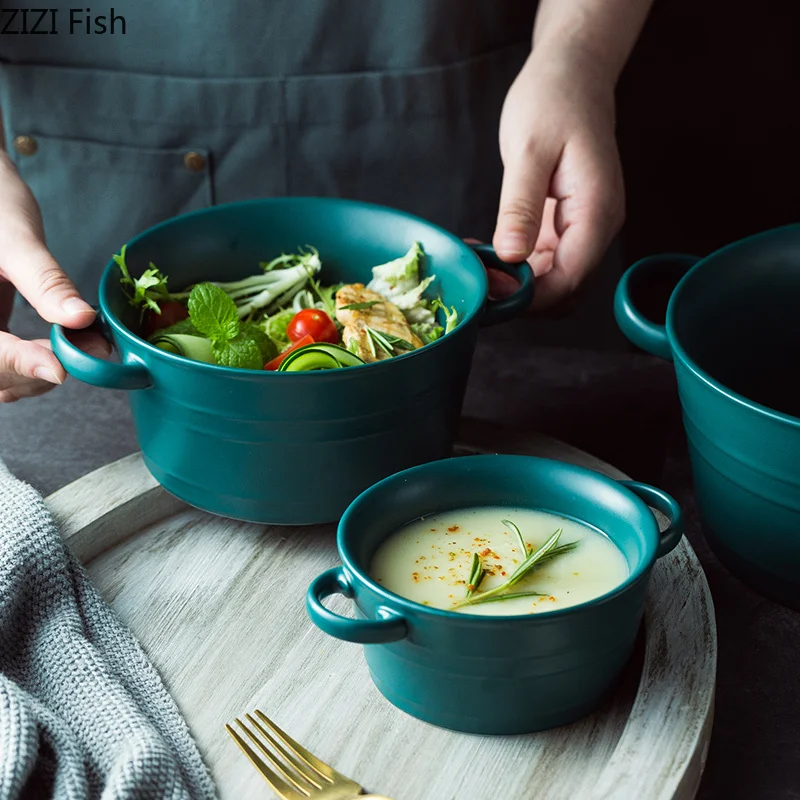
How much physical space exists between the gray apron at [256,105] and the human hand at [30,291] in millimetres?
297

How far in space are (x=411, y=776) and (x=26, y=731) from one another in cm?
31

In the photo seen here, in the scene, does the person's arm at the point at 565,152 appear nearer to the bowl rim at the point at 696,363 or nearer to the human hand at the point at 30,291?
the bowl rim at the point at 696,363

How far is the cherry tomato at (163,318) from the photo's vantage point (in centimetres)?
127

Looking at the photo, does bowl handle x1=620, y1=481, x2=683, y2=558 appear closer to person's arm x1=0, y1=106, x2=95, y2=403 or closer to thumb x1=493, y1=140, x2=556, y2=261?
thumb x1=493, y1=140, x2=556, y2=261

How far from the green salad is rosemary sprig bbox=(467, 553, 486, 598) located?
30 cm

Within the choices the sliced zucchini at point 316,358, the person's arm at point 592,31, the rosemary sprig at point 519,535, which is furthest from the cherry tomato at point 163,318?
the person's arm at point 592,31

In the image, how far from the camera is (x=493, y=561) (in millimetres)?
939

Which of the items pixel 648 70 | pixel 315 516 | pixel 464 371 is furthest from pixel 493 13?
pixel 315 516

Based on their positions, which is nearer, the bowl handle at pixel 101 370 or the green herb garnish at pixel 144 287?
the bowl handle at pixel 101 370

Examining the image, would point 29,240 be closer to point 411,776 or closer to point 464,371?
point 464,371

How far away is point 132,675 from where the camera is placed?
995 mm

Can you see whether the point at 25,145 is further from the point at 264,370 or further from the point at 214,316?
the point at 264,370

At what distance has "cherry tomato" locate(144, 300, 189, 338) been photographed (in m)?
1.27

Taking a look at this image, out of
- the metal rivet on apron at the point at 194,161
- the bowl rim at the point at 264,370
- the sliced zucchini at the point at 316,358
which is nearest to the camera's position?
the bowl rim at the point at 264,370
